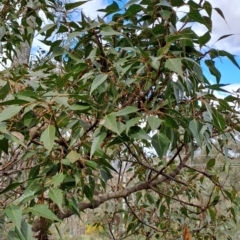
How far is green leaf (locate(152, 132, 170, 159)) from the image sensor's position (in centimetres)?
60

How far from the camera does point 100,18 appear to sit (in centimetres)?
71

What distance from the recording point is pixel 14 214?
1.51 ft

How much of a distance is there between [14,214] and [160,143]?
256 mm

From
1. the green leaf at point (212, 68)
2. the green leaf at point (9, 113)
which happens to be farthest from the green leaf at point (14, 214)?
the green leaf at point (212, 68)

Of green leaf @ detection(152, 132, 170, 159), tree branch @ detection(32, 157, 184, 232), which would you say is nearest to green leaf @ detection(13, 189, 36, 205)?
green leaf @ detection(152, 132, 170, 159)

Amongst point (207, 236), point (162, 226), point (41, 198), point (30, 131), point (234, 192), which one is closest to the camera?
point (41, 198)

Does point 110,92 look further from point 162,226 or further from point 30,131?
point 162,226

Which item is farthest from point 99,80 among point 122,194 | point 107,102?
point 122,194

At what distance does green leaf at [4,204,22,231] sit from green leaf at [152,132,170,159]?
241 mm

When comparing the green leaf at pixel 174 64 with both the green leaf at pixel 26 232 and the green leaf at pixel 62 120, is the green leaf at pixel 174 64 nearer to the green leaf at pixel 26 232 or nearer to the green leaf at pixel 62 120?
the green leaf at pixel 62 120

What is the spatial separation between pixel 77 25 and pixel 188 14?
25 cm

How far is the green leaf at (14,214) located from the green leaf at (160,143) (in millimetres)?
241

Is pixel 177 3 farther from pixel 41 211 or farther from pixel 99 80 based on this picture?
pixel 41 211

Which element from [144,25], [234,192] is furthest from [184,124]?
[234,192]
